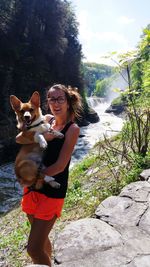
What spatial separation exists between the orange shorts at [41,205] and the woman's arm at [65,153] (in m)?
0.33

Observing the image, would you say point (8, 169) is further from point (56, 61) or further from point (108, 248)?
point (56, 61)

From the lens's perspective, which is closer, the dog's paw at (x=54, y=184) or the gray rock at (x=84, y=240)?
the dog's paw at (x=54, y=184)

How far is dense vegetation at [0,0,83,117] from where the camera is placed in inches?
1163

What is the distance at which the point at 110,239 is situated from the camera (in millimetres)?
3912

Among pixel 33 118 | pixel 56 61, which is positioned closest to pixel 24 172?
pixel 33 118

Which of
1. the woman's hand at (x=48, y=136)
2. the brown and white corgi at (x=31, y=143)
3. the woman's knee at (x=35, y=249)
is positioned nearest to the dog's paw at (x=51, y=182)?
the brown and white corgi at (x=31, y=143)

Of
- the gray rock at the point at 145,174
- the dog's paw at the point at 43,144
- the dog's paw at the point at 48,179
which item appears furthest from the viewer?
the gray rock at the point at 145,174

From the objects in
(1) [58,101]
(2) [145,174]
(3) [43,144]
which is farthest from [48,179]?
(2) [145,174]

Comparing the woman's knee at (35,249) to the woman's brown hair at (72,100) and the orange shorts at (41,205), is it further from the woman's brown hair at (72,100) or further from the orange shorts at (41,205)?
the woman's brown hair at (72,100)

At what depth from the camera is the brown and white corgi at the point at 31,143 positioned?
3.59m

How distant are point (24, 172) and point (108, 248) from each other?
1.22 m

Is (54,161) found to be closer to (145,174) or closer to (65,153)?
(65,153)

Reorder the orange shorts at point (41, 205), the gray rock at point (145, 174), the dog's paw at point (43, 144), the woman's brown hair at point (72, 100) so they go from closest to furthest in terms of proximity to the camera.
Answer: the orange shorts at point (41, 205) < the dog's paw at point (43, 144) < the woman's brown hair at point (72, 100) < the gray rock at point (145, 174)

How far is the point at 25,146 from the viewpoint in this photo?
4.04 metres
